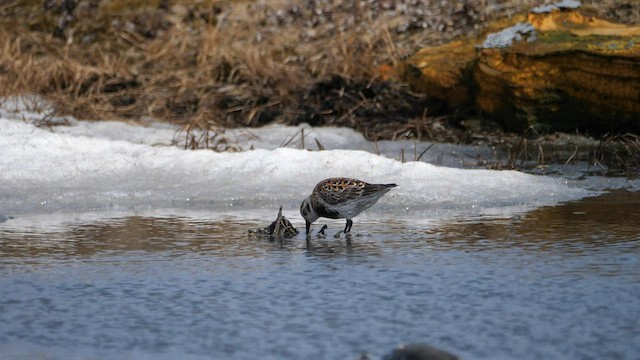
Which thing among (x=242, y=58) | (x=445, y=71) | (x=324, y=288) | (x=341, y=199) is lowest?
(x=324, y=288)

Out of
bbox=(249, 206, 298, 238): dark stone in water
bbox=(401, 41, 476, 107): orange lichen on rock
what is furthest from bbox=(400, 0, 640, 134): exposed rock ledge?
bbox=(249, 206, 298, 238): dark stone in water

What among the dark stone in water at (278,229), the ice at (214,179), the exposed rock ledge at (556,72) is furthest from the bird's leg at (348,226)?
the exposed rock ledge at (556,72)

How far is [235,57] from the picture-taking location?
1223 centimetres

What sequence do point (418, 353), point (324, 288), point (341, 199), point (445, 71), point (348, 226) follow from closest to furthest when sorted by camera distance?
point (418, 353) < point (324, 288) < point (341, 199) < point (348, 226) < point (445, 71)

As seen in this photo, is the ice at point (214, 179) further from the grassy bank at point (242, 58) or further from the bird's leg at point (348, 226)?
the grassy bank at point (242, 58)

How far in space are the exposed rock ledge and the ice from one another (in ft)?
6.46

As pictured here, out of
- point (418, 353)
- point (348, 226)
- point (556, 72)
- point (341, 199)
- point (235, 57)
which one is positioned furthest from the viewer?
point (235, 57)

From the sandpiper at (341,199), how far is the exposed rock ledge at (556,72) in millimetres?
3943

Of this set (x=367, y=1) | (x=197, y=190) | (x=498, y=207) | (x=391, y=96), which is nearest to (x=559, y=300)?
(x=498, y=207)

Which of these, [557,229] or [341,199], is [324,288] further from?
[557,229]

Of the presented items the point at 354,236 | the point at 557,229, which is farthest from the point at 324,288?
the point at 557,229

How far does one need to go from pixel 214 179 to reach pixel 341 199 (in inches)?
79.7

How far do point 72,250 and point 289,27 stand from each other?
7.82 m

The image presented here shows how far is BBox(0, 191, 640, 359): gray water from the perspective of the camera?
12.8 ft
